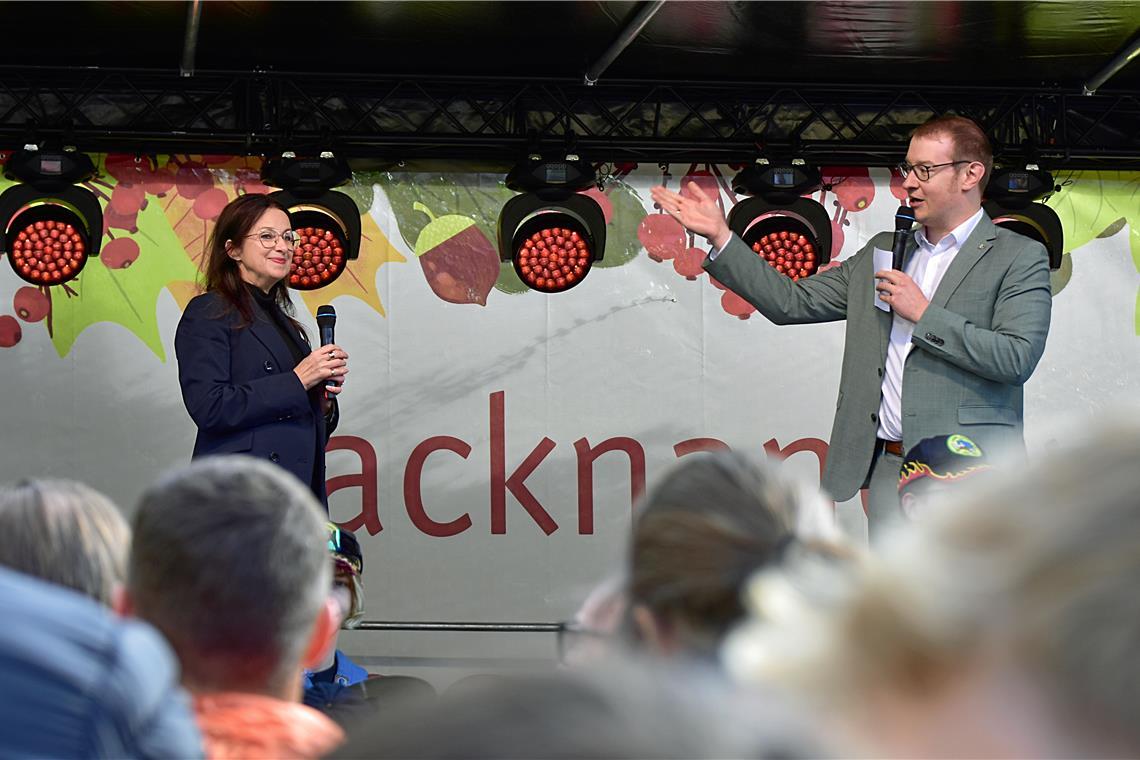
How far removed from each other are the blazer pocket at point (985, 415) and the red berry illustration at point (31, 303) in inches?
130

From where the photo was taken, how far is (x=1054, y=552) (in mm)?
431

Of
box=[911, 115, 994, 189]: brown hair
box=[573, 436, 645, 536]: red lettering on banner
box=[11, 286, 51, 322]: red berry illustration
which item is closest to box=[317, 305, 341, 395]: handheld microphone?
box=[911, 115, 994, 189]: brown hair

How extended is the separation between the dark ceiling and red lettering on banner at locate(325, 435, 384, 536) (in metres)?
1.31

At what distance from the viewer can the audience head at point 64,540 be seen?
110 centimetres

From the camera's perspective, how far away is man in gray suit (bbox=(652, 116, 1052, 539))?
9.86 ft

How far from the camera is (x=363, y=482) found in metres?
4.98

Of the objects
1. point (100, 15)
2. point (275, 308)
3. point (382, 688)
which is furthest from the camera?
point (100, 15)

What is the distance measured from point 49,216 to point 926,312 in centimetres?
313

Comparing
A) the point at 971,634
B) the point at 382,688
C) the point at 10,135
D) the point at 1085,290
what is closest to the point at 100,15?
the point at 10,135

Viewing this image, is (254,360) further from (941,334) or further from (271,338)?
(941,334)

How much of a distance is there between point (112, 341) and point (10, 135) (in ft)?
2.56

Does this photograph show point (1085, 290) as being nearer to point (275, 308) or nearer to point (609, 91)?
point (609, 91)

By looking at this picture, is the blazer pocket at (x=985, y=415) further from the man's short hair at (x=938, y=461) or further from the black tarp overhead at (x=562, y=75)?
the black tarp overhead at (x=562, y=75)

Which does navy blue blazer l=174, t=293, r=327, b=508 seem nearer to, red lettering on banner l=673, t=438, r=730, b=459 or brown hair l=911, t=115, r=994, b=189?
brown hair l=911, t=115, r=994, b=189
